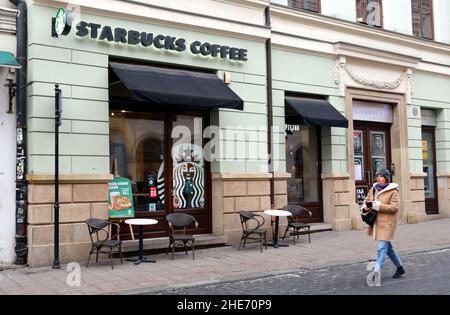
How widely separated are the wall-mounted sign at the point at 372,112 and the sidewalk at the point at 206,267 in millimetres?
3761

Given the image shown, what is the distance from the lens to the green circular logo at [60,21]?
897 cm

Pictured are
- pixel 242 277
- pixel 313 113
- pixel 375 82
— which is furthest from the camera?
pixel 375 82

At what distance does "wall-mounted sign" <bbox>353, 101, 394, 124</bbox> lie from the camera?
14773 mm

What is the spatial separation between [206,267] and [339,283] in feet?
7.81

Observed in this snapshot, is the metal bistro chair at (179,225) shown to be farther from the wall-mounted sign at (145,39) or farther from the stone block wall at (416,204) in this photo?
the stone block wall at (416,204)

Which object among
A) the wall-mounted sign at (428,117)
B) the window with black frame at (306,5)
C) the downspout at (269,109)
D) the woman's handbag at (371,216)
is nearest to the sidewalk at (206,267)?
the downspout at (269,109)

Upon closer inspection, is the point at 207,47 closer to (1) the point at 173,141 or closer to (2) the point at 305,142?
(1) the point at 173,141

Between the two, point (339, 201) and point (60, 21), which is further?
point (339, 201)

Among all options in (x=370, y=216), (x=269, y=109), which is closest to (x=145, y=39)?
(x=269, y=109)

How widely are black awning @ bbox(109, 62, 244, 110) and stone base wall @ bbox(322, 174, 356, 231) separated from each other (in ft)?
13.8

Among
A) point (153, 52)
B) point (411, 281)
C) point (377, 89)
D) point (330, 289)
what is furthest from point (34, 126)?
point (377, 89)

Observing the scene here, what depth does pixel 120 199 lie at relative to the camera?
10.5 meters

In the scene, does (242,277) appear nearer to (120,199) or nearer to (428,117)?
(120,199)

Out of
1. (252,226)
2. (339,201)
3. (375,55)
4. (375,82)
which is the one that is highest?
(375,55)
